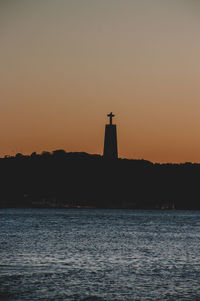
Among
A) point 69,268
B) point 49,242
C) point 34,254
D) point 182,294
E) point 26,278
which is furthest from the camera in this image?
point 49,242

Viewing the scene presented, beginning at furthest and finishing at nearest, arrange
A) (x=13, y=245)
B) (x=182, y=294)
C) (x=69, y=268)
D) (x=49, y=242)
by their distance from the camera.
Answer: (x=49, y=242) → (x=13, y=245) → (x=69, y=268) → (x=182, y=294)

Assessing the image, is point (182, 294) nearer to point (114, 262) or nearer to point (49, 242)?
point (114, 262)

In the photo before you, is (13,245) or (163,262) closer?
(163,262)

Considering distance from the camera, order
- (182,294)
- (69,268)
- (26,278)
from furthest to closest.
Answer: (69,268) → (26,278) → (182,294)

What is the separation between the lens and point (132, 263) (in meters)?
53.3

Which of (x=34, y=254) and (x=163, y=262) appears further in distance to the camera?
(x=34, y=254)

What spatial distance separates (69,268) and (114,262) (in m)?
5.81

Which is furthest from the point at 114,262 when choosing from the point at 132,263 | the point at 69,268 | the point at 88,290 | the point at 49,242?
the point at 49,242

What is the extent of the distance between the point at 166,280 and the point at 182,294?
505cm

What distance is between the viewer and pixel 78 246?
225ft

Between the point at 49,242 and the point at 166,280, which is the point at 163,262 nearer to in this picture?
the point at 166,280

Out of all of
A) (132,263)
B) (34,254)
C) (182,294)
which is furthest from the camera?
(34,254)

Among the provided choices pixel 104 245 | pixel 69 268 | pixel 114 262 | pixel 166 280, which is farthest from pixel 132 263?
pixel 104 245

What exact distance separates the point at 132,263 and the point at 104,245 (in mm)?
18348
